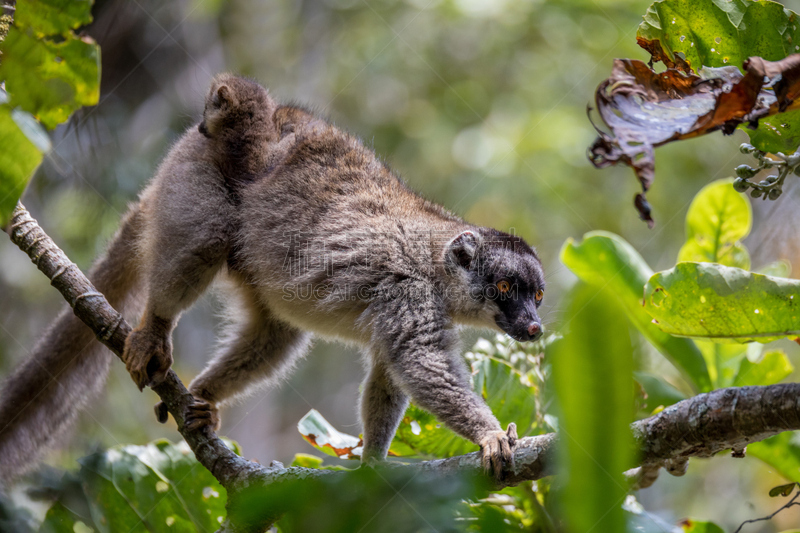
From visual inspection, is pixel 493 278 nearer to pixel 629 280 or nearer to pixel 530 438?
pixel 629 280

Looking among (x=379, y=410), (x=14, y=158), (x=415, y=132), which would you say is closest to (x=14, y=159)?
(x=14, y=158)

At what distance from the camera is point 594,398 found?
0.88 m

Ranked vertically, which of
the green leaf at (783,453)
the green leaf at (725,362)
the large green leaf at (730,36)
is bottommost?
the green leaf at (783,453)

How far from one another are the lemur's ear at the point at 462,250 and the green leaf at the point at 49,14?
8.38 feet

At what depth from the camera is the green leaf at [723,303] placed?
7.45 ft

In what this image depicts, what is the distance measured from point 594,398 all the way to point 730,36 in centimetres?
203

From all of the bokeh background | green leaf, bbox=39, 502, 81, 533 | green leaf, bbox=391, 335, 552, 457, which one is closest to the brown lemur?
green leaf, bbox=391, 335, 552, 457

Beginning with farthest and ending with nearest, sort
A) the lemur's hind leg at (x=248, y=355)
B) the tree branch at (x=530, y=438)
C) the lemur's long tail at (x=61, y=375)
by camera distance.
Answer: the lemur's hind leg at (x=248, y=355) → the lemur's long tail at (x=61, y=375) → the tree branch at (x=530, y=438)

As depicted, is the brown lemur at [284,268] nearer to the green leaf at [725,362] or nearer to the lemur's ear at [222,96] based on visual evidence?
the lemur's ear at [222,96]

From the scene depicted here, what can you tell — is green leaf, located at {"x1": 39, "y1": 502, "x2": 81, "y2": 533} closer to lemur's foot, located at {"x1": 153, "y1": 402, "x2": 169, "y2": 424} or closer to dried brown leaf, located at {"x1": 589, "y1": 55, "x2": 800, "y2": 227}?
lemur's foot, located at {"x1": 153, "y1": 402, "x2": 169, "y2": 424}

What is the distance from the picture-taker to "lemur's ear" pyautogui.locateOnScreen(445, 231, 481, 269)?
13.3ft

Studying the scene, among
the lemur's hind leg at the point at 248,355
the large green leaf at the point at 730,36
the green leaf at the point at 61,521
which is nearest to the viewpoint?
the large green leaf at the point at 730,36

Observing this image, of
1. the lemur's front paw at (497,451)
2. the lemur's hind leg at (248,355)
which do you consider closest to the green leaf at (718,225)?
the lemur's front paw at (497,451)

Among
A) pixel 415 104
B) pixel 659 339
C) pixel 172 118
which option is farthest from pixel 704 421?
pixel 415 104
